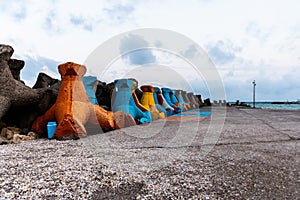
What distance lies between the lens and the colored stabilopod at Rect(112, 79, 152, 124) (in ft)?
20.7

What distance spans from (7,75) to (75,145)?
203 centimetres

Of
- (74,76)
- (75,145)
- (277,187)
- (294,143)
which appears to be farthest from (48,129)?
(294,143)

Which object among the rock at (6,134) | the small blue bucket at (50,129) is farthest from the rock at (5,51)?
the small blue bucket at (50,129)

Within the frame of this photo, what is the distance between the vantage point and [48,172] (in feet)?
7.12

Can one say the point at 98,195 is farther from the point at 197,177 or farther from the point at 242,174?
the point at 242,174

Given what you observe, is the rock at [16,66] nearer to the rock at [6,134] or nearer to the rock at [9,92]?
the rock at [9,92]

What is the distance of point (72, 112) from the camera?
4133 millimetres

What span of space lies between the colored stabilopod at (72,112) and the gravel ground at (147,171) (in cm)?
51

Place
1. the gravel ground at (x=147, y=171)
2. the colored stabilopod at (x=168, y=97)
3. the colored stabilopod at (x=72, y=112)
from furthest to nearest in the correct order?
the colored stabilopod at (x=168, y=97) < the colored stabilopod at (x=72, y=112) < the gravel ground at (x=147, y=171)

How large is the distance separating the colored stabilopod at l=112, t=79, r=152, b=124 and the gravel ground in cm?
284

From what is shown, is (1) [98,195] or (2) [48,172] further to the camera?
(2) [48,172]

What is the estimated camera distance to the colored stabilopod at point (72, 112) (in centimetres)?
394

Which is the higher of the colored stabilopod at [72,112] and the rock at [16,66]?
the rock at [16,66]

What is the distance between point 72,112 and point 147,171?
7.79ft
